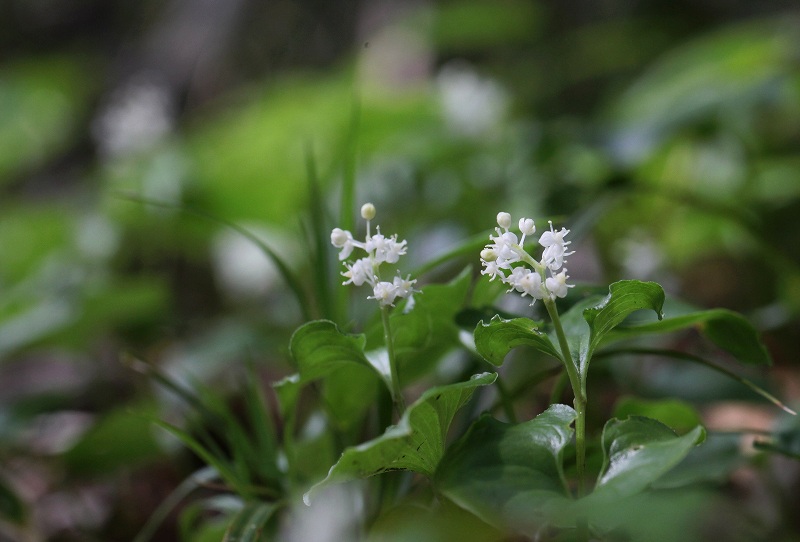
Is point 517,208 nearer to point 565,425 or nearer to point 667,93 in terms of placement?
point 667,93

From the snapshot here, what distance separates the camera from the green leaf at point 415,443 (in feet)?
1.33

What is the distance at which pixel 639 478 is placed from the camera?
0.38 metres

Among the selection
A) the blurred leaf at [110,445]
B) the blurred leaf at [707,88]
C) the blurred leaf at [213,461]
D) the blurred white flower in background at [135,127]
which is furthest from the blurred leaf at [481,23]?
the blurred leaf at [213,461]

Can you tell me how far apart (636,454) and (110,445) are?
0.77 metres

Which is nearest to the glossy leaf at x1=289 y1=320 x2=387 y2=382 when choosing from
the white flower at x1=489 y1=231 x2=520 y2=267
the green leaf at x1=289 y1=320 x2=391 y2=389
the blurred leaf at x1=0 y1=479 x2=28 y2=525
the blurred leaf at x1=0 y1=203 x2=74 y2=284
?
the green leaf at x1=289 y1=320 x2=391 y2=389

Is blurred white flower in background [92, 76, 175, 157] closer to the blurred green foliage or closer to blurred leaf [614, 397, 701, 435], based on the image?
the blurred green foliage

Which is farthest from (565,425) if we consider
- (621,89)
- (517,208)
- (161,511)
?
(621,89)

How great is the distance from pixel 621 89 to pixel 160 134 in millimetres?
2152

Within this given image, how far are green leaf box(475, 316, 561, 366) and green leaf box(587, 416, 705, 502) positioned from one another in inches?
2.6

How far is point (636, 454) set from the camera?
41 centimetres

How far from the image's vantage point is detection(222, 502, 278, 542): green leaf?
1.81 ft

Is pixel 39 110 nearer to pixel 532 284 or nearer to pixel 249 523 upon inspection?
pixel 249 523

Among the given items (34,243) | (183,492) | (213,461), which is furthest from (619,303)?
(34,243)

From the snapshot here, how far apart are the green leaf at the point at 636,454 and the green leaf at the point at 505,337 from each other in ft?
0.22
